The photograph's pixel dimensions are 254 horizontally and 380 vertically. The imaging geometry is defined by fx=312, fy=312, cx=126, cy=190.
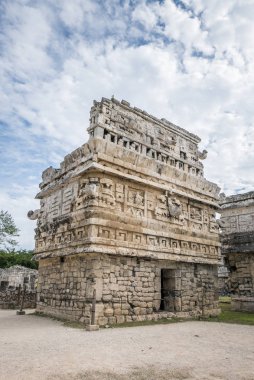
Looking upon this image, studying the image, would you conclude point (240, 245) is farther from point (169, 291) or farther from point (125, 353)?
point (125, 353)

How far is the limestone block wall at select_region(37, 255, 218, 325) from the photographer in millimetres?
8953

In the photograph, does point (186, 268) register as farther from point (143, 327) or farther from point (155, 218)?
point (143, 327)

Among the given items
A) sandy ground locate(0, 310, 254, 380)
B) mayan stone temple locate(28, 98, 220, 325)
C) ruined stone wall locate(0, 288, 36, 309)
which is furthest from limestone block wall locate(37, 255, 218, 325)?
ruined stone wall locate(0, 288, 36, 309)

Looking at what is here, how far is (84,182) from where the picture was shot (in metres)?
9.89

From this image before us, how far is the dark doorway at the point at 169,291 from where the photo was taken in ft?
36.2

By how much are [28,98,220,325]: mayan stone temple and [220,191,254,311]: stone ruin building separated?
9.88 ft

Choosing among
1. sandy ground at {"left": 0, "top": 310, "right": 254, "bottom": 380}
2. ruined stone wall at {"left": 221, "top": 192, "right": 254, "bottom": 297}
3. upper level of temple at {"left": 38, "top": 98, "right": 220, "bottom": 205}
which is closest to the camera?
sandy ground at {"left": 0, "top": 310, "right": 254, "bottom": 380}

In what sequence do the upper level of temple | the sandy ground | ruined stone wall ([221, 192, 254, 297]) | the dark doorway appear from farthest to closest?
ruined stone wall ([221, 192, 254, 297]) → the dark doorway → the upper level of temple → the sandy ground

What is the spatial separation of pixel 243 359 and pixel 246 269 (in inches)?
433

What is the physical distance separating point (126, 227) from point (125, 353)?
471 centimetres

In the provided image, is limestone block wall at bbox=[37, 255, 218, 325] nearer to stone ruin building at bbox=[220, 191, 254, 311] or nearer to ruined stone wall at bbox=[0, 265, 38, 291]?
stone ruin building at bbox=[220, 191, 254, 311]

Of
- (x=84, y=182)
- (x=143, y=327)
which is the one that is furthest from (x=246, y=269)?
(x=84, y=182)

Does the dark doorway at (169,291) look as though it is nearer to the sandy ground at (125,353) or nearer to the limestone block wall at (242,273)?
the sandy ground at (125,353)

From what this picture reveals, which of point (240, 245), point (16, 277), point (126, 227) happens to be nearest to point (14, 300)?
point (16, 277)
